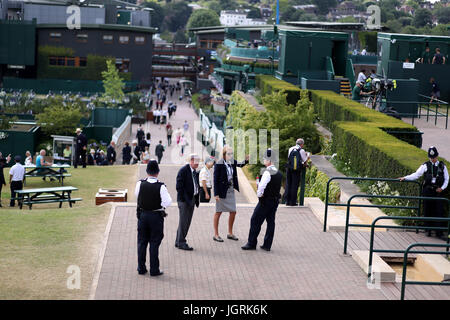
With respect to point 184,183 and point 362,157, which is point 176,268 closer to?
point 184,183

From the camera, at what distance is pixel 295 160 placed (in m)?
15.0

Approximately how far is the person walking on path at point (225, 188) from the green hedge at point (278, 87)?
15214 mm

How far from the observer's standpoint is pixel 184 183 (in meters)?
11.5

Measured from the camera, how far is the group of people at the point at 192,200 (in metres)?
10.1

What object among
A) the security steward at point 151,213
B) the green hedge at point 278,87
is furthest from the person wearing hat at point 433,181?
the green hedge at point 278,87

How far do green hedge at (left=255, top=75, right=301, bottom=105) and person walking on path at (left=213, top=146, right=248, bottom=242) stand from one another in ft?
49.9

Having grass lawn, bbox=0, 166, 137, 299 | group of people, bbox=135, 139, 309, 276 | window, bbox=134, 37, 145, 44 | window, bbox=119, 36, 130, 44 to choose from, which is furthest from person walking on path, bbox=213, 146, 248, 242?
window, bbox=134, 37, 145, 44

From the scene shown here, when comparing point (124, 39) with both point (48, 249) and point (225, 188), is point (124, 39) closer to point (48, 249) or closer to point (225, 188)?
point (225, 188)

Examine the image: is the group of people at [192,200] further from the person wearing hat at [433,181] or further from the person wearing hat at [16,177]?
the person wearing hat at [16,177]

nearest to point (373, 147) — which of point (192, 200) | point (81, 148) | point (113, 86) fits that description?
point (192, 200)

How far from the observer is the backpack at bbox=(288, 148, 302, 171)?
48.7ft

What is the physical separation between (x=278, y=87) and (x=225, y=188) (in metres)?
17.3

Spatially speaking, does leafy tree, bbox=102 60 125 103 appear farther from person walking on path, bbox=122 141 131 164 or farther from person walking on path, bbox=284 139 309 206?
person walking on path, bbox=284 139 309 206
